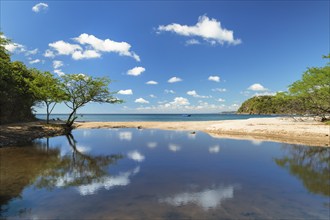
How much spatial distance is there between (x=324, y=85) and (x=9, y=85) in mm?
57572

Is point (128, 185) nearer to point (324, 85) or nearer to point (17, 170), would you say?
point (17, 170)

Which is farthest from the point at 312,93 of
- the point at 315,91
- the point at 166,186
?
the point at 166,186

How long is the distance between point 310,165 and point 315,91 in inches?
1457

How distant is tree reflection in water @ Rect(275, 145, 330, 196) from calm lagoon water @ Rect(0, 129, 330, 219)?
6 cm

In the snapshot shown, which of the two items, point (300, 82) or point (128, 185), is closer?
point (128, 185)

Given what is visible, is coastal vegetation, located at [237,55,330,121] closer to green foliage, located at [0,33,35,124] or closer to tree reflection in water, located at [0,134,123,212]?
tree reflection in water, located at [0,134,123,212]

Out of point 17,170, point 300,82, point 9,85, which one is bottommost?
point 17,170

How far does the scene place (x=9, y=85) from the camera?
39.6 metres

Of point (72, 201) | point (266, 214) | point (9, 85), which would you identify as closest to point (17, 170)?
point (72, 201)

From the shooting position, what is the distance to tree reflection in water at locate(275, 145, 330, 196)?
13.7 meters

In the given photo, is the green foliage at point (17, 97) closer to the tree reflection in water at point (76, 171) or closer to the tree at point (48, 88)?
the tree at point (48, 88)

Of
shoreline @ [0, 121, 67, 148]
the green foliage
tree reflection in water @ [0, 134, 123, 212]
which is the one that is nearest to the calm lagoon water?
tree reflection in water @ [0, 134, 123, 212]

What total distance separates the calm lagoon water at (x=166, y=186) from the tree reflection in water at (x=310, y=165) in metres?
0.06

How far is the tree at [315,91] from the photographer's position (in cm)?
4713
